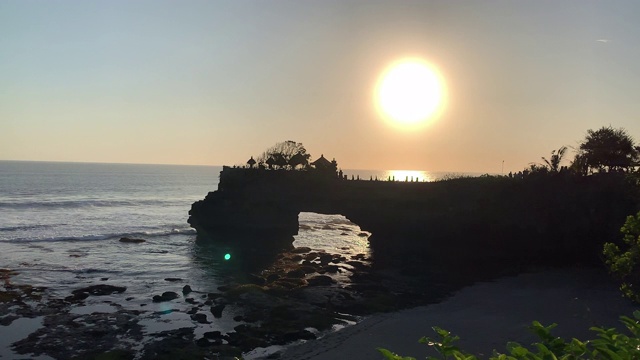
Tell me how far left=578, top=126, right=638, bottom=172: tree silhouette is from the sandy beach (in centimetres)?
2290

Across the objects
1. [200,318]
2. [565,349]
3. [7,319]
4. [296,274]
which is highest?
[565,349]

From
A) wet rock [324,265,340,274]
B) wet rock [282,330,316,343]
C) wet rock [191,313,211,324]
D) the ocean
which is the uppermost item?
wet rock [324,265,340,274]

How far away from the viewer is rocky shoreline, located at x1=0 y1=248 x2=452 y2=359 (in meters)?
26.1

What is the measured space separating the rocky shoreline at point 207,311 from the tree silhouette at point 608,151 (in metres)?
31.5

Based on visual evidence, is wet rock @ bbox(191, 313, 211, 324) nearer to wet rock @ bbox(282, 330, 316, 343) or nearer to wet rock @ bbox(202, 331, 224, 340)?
wet rock @ bbox(202, 331, 224, 340)

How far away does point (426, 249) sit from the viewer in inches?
2195

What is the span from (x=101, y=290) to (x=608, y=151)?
2215 inches

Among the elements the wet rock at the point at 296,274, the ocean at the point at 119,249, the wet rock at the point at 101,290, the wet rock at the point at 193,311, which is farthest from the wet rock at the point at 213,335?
the wet rock at the point at 296,274

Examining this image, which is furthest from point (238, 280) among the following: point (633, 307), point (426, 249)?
point (633, 307)

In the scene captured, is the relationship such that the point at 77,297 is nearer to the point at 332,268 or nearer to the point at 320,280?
the point at 320,280

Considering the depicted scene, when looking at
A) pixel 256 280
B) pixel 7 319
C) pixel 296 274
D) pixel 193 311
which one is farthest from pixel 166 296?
pixel 296 274

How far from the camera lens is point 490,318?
1191 inches

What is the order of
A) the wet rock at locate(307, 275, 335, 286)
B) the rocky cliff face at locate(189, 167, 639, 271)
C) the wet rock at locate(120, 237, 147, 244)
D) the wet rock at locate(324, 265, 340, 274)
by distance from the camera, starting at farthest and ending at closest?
the wet rock at locate(120, 237, 147, 244), the rocky cliff face at locate(189, 167, 639, 271), the wet rock at locate(324, 265, 340, 274), the wet rock at locate(307, 275, 335, 286)

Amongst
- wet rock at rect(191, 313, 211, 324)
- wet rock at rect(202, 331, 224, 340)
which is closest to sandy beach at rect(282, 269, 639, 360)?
wet rock at rect(202, 331, 224, 340)
